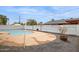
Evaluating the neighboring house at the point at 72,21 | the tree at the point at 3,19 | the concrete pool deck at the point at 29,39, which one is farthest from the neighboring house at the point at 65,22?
the tree at the point at 3,19

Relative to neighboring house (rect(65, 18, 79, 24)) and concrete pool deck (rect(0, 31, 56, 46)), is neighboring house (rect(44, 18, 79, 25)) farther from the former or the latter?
concrete pool deck (rect(0, 31, 56, 46))

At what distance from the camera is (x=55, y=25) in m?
3.86

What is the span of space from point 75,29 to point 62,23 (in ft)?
0.75

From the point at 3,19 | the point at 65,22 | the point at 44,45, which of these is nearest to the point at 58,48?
the point at 44,45

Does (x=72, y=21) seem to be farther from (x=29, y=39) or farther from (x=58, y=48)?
(x=29, y=39)

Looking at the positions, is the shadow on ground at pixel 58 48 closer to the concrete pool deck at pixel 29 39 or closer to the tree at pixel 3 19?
the concrete pool deck at pixel 29 39

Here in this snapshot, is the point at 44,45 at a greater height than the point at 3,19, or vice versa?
the point at 3,19

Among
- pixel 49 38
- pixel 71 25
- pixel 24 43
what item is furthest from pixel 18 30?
pixel 71 25

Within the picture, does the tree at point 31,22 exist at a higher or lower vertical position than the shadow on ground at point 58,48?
higher
